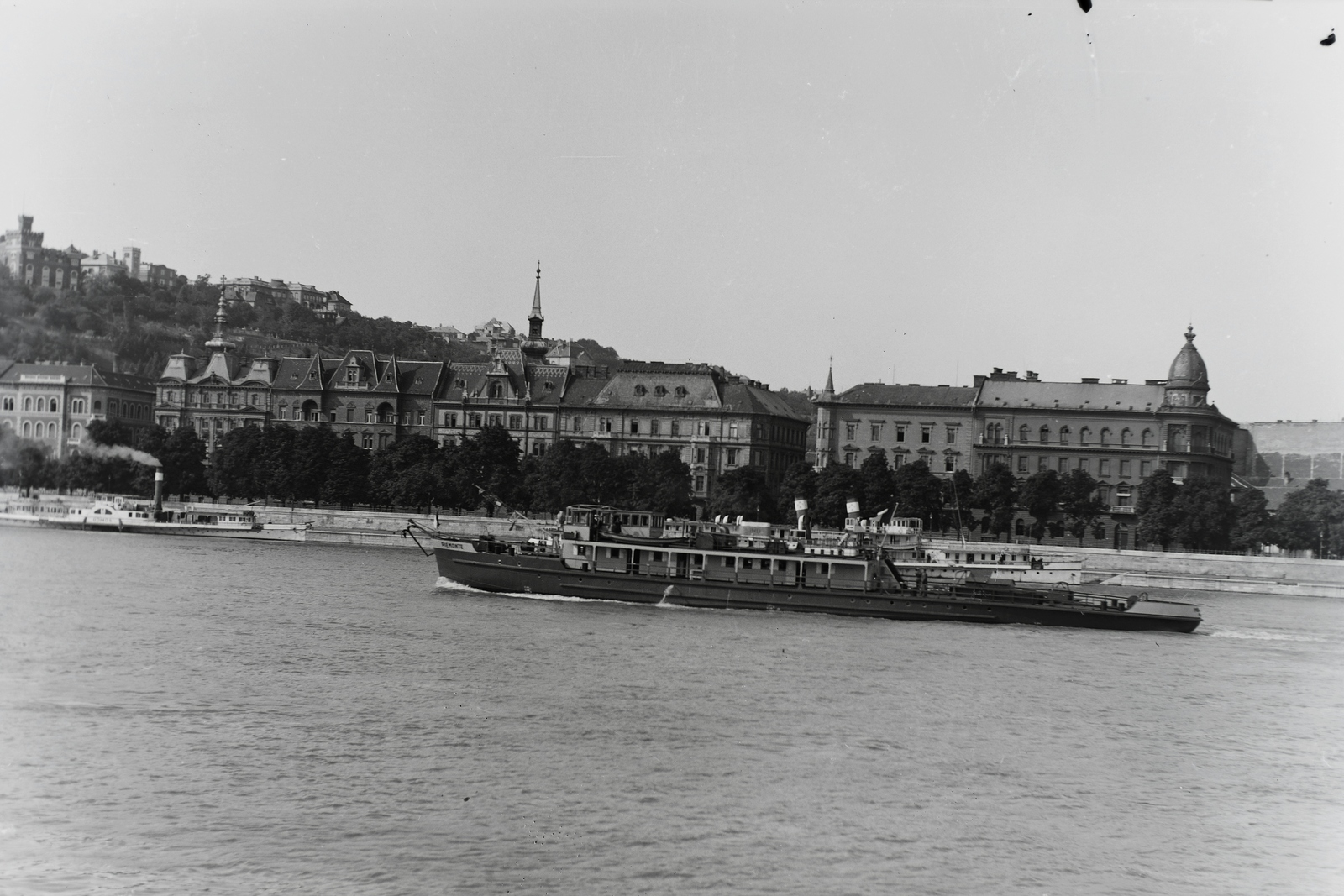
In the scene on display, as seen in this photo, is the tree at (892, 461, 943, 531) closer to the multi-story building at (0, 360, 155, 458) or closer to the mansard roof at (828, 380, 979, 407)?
the mansard roof at (828, 380, 979, 407)

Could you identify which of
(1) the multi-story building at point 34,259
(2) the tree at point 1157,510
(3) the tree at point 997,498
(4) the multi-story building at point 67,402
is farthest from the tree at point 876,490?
(1) the multi-story building at point 34,259

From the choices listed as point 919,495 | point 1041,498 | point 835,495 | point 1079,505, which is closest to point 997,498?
point 1041,498

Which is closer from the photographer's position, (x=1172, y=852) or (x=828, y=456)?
(x=1172, y=852)

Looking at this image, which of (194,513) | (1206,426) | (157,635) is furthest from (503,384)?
(157,635)

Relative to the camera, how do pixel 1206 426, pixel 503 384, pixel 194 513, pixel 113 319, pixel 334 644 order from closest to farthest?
1. pixel 334 644
2. pixel 113 319
3. pixel 194 513
4. pixel 1206 426
5. pixel 503 384

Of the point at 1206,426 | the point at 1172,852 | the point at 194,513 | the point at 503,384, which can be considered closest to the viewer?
the point at 1172,852

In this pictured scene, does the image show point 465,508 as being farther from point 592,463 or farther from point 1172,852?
point 1172,852

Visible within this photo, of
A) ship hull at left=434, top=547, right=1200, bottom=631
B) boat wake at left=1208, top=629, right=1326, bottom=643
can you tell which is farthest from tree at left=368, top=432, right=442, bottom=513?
boat wake at left=1208, top=629, right=1326, bottom=643

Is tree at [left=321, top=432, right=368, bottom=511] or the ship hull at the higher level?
tree at [left=321, top=432, right=368, bottom=511]
